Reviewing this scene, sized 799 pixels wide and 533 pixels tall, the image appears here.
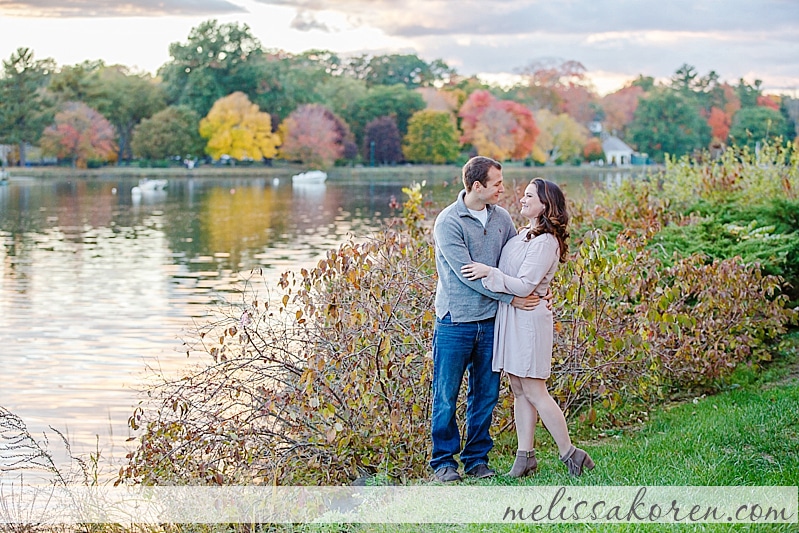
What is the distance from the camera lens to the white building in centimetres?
10838

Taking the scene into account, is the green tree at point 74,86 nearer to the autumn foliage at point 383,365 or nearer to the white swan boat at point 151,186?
the white swan boat at point 151,186

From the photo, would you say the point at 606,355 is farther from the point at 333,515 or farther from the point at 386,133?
the point at 386,133

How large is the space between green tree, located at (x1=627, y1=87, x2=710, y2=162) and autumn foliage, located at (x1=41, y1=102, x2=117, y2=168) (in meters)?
53.6

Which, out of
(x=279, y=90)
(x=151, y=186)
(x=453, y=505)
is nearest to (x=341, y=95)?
(x=279, y=90)

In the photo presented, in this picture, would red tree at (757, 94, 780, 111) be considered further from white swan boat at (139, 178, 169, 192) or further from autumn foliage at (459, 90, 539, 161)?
white swan boat at (139, 178, 169, 192)

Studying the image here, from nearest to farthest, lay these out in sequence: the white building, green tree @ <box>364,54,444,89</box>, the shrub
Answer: the shrub → the white building → green tree @ <box>364,54,444,89</box>

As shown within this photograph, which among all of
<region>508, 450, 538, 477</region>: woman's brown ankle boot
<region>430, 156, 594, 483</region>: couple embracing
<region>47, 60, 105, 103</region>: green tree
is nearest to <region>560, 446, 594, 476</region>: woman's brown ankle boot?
<region>430, 156, 594, 483</region>: couple embracing

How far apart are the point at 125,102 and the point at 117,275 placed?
67.4 metres

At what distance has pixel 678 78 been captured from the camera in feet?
411

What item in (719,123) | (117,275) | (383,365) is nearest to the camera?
(383,365)

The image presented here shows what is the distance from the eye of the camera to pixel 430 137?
91688 mm

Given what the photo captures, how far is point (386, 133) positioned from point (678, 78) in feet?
163

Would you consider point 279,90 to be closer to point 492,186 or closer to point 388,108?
point 388,108

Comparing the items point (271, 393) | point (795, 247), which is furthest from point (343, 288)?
point (795, 247)
